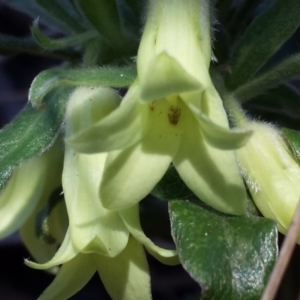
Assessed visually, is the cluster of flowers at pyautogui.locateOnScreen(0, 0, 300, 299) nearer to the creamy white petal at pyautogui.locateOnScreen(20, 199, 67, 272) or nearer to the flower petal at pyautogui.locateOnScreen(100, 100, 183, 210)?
the flower petal at pyautogui.locateOnScreen(100, 100, 183, 210)

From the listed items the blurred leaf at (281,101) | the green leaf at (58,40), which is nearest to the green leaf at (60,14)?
the green leaf at (58,40)

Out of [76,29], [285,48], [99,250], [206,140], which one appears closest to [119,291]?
[99,250]

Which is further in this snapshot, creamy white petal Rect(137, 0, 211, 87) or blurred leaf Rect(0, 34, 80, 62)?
blurred leaf Rect(0, 34, 80, 62)

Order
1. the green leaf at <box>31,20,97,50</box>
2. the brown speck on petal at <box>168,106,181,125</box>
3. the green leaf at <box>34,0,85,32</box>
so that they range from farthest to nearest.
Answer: the green leaf at <box>34,0,85,32</box>
the green leaf at <box>31,20,97,50</box>
the brown speck on petal at <box>168,106,181,125</box>

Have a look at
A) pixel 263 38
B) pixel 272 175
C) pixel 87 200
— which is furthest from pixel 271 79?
pixel 87 200

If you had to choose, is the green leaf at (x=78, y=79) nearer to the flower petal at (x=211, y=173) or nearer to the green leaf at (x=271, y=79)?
the flower petal at (x=211, y=173)

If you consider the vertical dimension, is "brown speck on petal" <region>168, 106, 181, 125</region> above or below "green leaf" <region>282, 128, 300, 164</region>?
above

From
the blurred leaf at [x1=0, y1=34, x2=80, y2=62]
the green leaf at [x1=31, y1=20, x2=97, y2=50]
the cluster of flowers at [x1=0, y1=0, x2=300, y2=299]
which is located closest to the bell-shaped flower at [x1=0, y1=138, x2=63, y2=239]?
the cluster of flowers at [x1=0, y1=0, x2=300, y2=299]

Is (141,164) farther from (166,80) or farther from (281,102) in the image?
(281,102)
